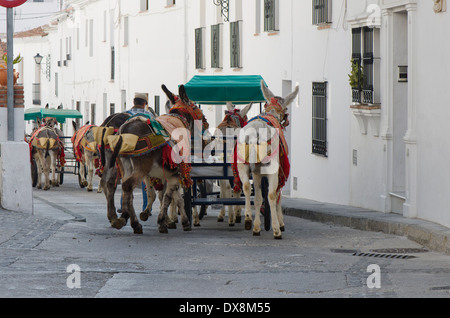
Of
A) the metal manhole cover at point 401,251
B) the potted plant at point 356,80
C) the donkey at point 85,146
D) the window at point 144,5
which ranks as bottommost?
the metal manhole cover at point 401,251

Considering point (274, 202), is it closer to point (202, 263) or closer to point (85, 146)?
point (202, 263)

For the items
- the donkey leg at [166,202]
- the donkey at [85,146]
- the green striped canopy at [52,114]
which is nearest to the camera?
the donkey leg at [166,202]

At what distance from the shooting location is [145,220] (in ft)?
51.6

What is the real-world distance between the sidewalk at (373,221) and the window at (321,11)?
12.3ft

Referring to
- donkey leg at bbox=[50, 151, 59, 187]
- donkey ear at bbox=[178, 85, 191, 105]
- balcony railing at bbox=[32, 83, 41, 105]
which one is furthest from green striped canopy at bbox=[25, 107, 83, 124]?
balcony railing at bbox=[32, 83, 41, 105]

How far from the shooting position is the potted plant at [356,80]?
722 inches

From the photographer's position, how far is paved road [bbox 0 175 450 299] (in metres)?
9.34

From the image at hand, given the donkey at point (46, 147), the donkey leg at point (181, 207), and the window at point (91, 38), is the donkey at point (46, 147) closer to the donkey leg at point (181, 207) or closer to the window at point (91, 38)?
the donkey leg at point (181, 207)

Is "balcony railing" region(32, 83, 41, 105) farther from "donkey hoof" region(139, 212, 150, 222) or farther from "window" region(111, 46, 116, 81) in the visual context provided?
"donkey hoof" region(139, 212, 150, 222)

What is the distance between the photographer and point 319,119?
22266 millimetres

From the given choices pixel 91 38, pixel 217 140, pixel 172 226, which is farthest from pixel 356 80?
pixel 91 38

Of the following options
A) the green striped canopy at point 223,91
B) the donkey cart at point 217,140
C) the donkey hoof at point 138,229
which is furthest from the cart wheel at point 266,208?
the green striped canopy at point 223,91

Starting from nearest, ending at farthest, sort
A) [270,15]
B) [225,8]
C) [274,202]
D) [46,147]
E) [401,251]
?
1. [401,251]
2. [274,202]
3. [270,15]
4. [46,147]
5. [225,8]

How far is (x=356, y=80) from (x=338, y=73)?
215 centimetres
